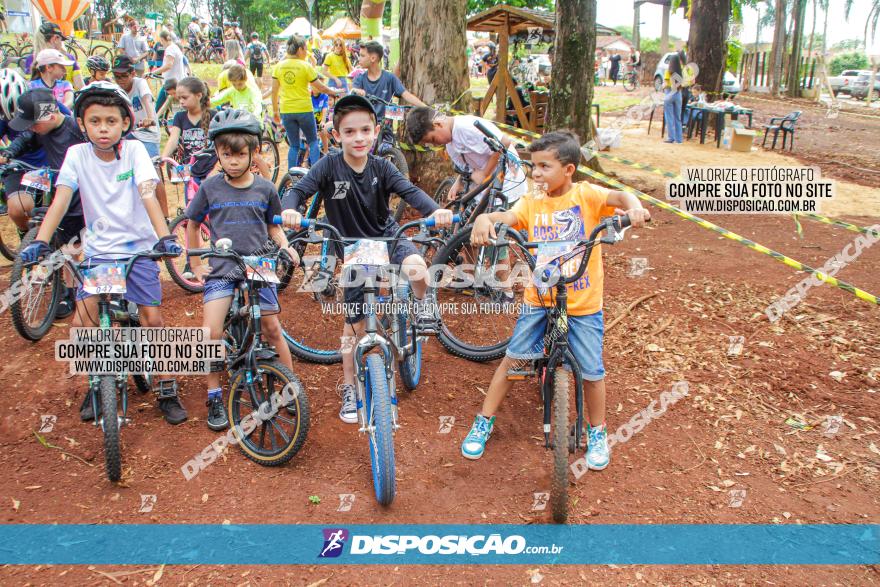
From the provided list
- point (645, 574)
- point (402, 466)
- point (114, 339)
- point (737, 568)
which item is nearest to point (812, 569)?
point (737, 568)

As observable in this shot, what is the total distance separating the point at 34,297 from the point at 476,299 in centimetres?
377

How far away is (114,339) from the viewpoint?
3.63 m

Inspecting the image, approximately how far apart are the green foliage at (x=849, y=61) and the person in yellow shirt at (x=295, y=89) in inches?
2413

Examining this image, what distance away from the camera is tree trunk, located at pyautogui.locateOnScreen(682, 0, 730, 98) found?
17.3 metres

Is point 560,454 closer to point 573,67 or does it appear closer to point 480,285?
point 480,285

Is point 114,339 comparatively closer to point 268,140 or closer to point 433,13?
point 433,13

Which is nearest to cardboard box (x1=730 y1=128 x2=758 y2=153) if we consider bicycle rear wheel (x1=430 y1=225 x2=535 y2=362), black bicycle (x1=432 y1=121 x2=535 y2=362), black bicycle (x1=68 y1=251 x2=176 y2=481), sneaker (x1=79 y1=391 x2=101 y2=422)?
black bicycle (x1=432 y1=121 x2=535 y2=362)

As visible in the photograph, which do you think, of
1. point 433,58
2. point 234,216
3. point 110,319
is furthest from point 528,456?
point 433,58

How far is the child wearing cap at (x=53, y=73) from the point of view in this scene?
6.29 metres

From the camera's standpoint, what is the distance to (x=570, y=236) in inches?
145

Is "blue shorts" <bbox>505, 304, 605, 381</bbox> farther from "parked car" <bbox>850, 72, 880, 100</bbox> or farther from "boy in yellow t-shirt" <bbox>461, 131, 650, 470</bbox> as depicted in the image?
"parked car" <bbox>850, 72, 880, 100</bbox>

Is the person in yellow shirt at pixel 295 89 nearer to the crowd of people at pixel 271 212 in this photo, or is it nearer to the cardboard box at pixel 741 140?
the crowd of people at pixel 271 212

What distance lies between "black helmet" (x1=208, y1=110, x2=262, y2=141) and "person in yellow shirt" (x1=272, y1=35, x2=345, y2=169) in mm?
5832

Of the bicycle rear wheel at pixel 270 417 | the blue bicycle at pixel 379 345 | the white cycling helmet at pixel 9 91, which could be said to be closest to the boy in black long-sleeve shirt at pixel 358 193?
the blue bicycle at pixel 379 345
